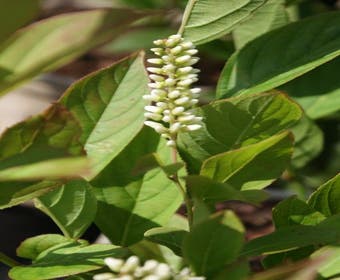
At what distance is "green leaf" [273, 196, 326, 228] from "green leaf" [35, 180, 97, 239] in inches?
7.1

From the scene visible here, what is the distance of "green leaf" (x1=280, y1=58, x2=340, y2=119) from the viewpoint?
1.15 metres

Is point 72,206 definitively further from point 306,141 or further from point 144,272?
point 306,141

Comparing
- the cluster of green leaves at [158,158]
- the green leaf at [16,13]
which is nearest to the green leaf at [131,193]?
the cluster of green leaves at [158,158]

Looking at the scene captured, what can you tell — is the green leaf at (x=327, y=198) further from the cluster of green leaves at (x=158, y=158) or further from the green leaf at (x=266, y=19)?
the green leaf at (x=266, y=19)

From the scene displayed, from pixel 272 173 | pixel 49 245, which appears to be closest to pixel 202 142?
pixel 272 173

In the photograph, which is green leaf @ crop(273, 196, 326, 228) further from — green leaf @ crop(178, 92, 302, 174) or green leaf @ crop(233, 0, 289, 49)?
green leaf @ crop(233, 0, 289, 49)

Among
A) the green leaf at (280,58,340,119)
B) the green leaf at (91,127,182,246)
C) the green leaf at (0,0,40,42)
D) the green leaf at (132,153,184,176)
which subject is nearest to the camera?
the green leaf at (0,0,40,42)

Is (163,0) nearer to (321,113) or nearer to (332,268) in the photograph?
(321,113)

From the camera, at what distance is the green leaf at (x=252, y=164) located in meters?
0.76

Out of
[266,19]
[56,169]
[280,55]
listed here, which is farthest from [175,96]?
[266,19]

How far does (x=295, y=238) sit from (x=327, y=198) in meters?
0.11

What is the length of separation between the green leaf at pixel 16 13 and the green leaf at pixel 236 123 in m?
0.30

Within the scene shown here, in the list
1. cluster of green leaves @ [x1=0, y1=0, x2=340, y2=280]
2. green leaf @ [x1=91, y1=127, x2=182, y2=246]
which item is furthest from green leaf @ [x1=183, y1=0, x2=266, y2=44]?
green leaf @ [x1=91, y1=127, x2=182, y2=246]

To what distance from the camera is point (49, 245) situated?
85 centimetres
